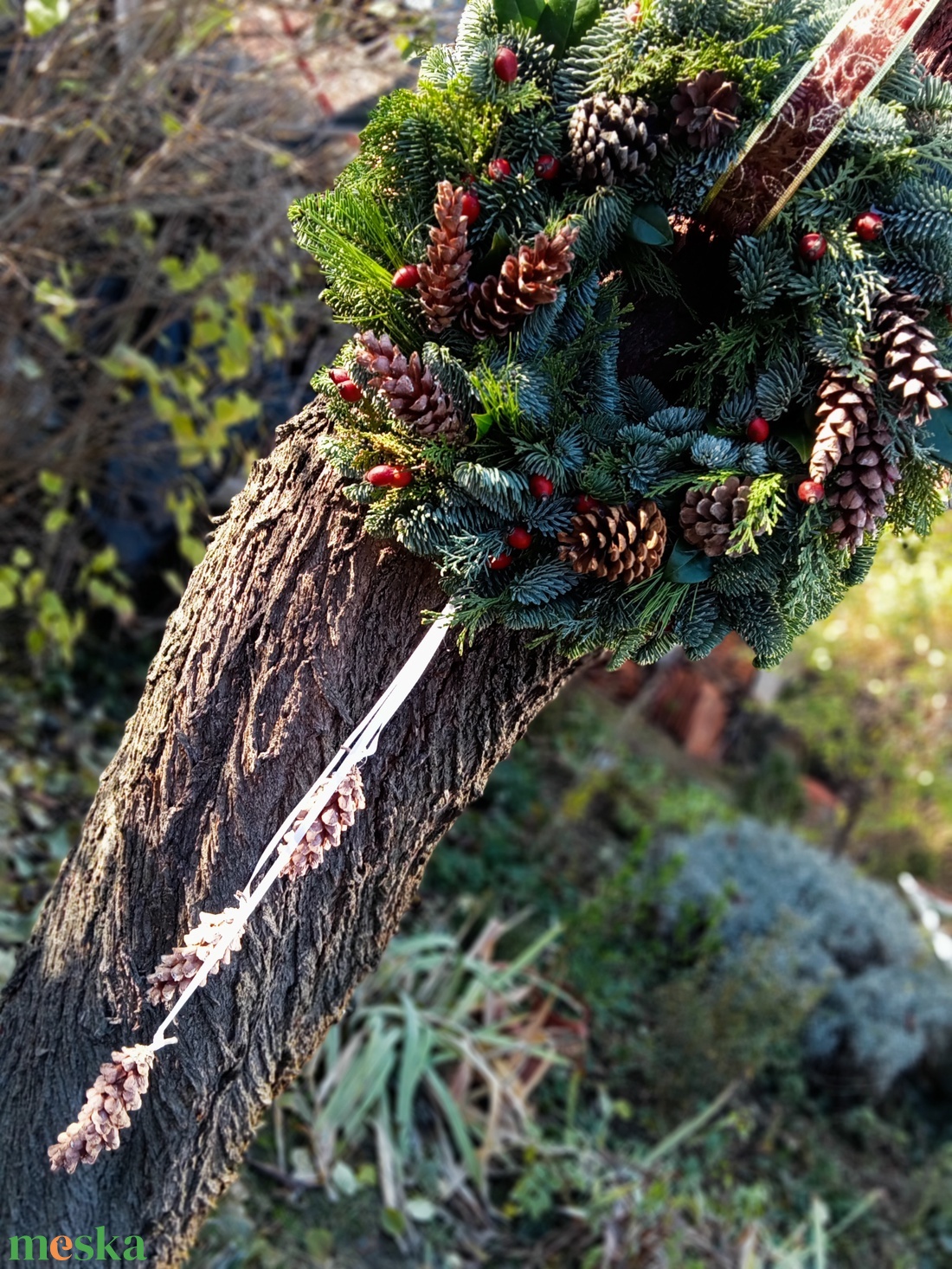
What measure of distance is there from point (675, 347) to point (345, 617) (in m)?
0.50

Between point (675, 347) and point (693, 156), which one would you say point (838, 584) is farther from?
point (693, 156)

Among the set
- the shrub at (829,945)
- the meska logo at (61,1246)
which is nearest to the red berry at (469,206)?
the meska logo at (61,1246)

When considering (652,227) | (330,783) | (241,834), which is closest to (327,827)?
(330,783)

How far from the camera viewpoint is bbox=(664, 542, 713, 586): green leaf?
1.08 metres

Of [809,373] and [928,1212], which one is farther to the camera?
[928,1212]

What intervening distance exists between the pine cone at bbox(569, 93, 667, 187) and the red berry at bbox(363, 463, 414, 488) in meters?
0.38

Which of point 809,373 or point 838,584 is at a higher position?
point 809,373

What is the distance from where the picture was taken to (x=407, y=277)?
104 cm

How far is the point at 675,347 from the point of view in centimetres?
108

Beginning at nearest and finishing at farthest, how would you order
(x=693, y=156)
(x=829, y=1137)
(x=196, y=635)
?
(x=693, y=156) → (x=196, y=635) → (x=829, y=1137)

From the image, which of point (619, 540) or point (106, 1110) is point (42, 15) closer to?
point (619, 540)

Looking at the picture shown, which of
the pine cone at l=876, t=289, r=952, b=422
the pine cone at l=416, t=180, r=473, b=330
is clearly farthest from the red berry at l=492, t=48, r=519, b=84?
the pine cone at l=876, t=289, r=952, b=422

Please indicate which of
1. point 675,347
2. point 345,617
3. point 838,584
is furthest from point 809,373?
point 345,617

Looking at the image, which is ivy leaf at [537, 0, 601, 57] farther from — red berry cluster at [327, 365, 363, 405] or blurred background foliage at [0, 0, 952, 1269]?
blurred background foliage at [0, 0, 952, 1269]
